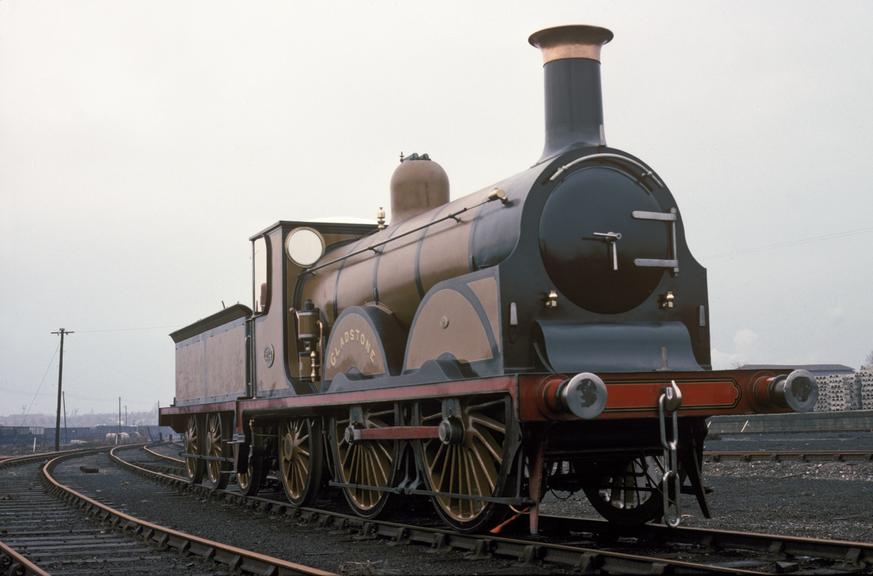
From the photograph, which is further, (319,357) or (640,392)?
(319,357)

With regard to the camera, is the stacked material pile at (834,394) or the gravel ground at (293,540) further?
the stacked material pile at (834,394)

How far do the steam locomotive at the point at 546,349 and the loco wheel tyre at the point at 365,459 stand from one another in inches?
0.9

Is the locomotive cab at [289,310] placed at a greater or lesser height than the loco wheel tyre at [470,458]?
greater

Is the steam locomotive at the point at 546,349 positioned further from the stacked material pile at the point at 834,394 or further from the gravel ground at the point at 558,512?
the stacked material pile at the point at 834,394

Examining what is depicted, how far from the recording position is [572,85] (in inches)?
324

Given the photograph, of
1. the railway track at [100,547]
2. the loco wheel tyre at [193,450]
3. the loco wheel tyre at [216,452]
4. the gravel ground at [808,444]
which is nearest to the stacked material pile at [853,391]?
the gravel ground at [808,444]

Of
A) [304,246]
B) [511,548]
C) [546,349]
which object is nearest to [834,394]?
[304,246]

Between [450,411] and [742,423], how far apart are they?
2771 cm

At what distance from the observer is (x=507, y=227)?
7621 mm

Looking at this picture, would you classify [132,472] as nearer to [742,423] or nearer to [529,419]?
[529,419]

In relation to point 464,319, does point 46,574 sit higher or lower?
lower

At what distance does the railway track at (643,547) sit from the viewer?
6.22m

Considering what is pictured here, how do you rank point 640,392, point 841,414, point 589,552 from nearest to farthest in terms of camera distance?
point 589,552 < point 640,392 < point 841,414

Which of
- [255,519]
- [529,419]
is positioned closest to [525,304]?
[529,419]
